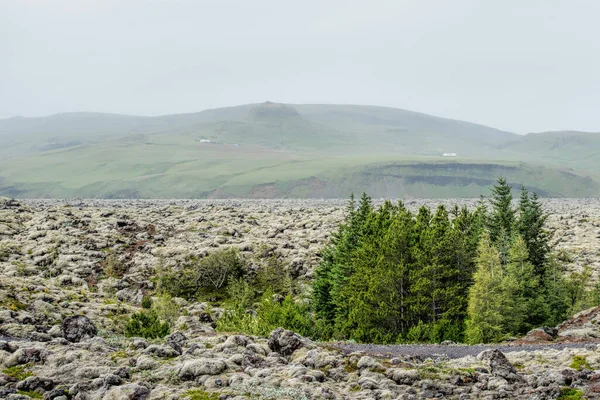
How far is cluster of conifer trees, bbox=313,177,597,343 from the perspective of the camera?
5353cm

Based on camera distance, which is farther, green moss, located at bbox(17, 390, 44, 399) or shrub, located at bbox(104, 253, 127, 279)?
shrub, located at bbox(104, 253, 127, 279)

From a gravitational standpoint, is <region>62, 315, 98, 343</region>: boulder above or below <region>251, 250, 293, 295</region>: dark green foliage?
above

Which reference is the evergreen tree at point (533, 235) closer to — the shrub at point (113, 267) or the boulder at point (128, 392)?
the shrub at point (113, 267)

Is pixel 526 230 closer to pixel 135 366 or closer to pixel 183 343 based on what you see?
pixel 183 343

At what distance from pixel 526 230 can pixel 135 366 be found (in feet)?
168

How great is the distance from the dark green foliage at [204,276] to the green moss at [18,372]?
4897cm

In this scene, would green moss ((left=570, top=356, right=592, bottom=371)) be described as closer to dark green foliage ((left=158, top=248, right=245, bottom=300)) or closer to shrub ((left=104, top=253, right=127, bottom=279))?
dark green foliage ((left=158, top=248, right=245, bottom=300))

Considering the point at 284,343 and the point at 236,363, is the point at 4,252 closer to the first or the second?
the point at 284,343

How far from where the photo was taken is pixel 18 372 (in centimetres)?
2578

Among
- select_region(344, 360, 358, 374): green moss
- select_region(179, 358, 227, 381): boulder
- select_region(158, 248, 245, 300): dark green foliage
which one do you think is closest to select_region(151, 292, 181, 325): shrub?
select_region(158, 248, 245, 300): dark green foliage

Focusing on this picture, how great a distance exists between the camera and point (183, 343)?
103ft

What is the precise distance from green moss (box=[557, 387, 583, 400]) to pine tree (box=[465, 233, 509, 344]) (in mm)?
26142

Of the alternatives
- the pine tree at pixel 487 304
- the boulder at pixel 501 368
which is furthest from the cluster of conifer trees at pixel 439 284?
the boulder at pixel 501 368

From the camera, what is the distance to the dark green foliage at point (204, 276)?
76.2 metres
